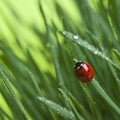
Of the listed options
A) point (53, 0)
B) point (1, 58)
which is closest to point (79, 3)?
point (53, 0)

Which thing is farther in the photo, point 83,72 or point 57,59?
point 57,59

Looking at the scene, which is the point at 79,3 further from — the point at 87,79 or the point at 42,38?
the point at 87,79

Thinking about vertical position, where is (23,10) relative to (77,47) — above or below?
above

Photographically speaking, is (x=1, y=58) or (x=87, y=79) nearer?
(x=87, y=79)

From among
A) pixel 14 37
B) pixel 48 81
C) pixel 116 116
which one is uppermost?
pixel 14 37

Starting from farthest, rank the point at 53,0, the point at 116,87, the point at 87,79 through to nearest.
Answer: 1. the point at 53,0
2. the point at 116,87
3. the point at 87,79

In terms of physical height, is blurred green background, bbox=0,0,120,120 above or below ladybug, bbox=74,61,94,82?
above

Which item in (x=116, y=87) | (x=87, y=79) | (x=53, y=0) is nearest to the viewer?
(x=87, y=79)

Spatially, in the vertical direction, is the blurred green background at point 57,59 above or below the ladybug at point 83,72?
above
